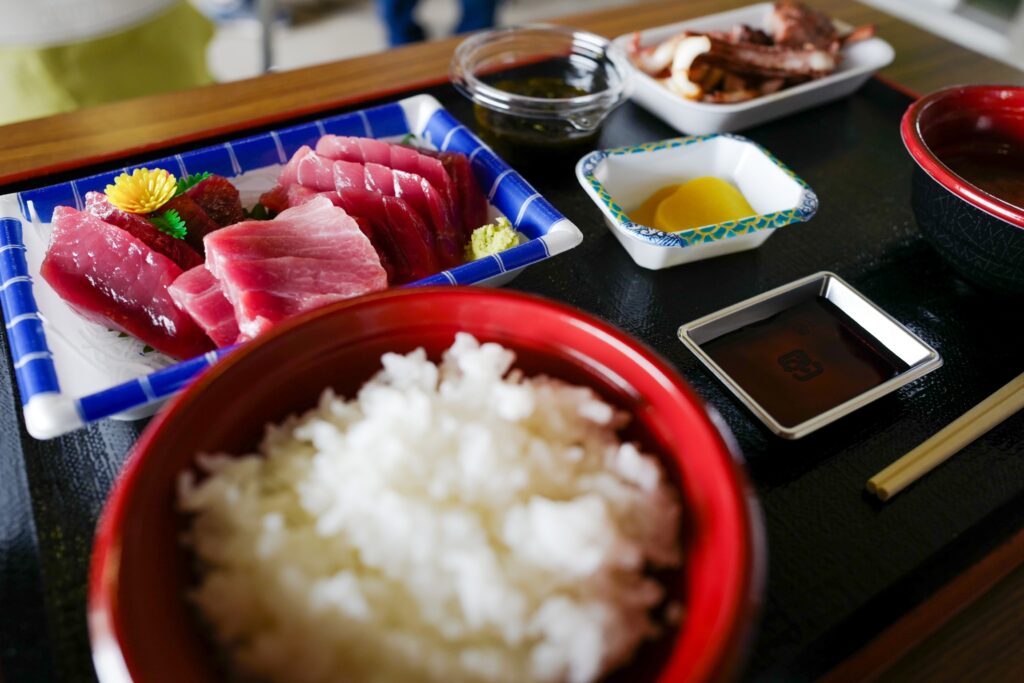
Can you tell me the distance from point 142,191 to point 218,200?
12 centimetres

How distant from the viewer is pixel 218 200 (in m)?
1.21

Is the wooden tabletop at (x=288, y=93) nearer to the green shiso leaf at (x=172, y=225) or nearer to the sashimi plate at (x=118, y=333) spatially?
the sashimi plate at (x=118, y=333)

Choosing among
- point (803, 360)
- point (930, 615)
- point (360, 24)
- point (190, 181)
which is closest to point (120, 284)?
point (190, 181)

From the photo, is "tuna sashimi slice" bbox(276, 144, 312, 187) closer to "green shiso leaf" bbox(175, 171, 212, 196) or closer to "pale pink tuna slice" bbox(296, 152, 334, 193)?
"pale pink tuna slice" bbox(296, 152, 334, 193)

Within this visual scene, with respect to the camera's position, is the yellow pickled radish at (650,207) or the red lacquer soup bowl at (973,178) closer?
the red lacquer soup bowl at (973,178)

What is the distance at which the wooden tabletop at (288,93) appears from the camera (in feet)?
4.66

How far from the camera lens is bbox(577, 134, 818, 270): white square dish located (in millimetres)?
1187

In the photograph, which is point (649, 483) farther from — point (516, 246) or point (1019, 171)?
point (1019, 171)

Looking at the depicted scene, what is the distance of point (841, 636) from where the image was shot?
830 mm

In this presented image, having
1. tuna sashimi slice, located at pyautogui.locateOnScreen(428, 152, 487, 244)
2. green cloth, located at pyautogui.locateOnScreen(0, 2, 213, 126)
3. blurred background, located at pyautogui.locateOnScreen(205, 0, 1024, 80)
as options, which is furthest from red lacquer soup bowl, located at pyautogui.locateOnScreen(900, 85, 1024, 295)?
blurred background, located at pyautogui.locateOnScreen(205, 0, 1024, 80)

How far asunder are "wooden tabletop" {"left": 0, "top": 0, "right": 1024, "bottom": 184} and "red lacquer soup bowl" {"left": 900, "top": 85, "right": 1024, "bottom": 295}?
62 cm

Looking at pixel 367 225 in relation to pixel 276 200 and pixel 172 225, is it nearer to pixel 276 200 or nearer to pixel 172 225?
pixel 276 200

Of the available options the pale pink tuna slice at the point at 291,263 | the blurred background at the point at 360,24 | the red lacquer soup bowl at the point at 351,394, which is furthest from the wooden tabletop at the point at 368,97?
the blurred background at the point at 360,24

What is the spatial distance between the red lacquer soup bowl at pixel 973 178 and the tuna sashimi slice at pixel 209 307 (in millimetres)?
1123
